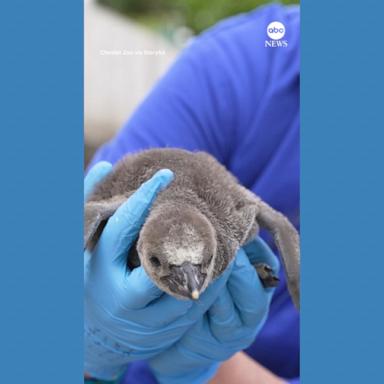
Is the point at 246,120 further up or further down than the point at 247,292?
further up

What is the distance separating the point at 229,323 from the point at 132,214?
442mm

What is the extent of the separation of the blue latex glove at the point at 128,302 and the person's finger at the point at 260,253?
221 millimetres

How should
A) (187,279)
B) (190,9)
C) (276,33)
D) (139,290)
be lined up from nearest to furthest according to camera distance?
(187,279)
(139,290)
(276,33)
(190,9)

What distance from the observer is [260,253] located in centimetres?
214

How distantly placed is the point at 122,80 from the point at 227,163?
1.58 feet

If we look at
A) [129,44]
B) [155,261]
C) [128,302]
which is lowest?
[128,302]

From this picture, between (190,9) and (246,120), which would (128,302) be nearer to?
(246,120)

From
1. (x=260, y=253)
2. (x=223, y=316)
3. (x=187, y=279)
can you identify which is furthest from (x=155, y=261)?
(x=260, y=253)

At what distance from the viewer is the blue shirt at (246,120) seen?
237 centimetres

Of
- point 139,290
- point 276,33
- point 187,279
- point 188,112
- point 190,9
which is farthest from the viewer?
point 190,9

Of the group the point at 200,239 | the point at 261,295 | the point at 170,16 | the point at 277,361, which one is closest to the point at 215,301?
the point at 261,295

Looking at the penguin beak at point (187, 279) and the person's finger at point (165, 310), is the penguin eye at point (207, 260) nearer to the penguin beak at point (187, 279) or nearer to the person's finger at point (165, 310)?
the penguin beak at point (187, 279)

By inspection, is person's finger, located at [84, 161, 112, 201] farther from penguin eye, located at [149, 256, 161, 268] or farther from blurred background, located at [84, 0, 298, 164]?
penguin eye, located at [149, 256, 161, 268]

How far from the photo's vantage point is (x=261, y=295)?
2.06 metres
